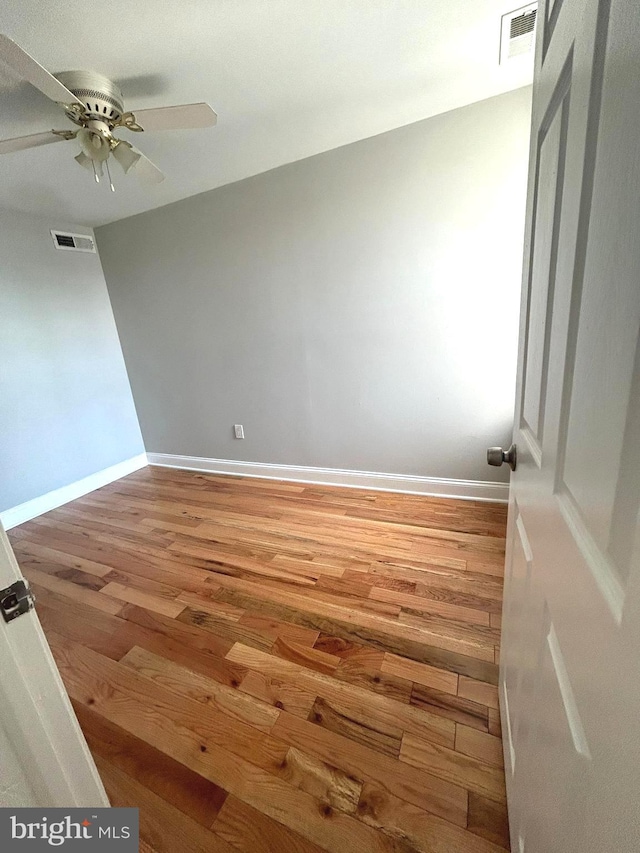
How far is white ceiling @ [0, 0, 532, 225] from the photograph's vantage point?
1193mm

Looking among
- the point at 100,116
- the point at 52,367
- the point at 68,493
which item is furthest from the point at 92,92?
the point at 68,493


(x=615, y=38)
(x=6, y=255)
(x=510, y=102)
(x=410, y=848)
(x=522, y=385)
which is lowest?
(x=410, y=848)

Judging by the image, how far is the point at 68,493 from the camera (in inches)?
119

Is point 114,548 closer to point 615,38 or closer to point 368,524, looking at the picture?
point 368,524

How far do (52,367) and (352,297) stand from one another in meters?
2.68

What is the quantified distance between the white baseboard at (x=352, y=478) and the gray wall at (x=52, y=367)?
30.0 inches

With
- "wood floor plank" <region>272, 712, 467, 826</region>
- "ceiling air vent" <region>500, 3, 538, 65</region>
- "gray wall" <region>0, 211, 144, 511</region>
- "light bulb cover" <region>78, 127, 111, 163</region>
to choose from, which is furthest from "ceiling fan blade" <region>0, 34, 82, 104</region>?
"wood floor plank" <region>272, 712, 467, 826</region>

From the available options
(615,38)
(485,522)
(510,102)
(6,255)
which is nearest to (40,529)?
(6,255)

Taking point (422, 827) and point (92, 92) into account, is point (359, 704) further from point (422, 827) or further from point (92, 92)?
point (92, 92)

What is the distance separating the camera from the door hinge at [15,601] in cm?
52

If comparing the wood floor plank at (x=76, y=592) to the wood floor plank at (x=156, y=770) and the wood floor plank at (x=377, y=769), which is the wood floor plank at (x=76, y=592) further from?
the wood floor plank at (x=377, y=769)

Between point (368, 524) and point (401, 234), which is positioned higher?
point (401, 234)

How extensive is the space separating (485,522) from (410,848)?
1.62 meters

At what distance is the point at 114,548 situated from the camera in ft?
7.36
